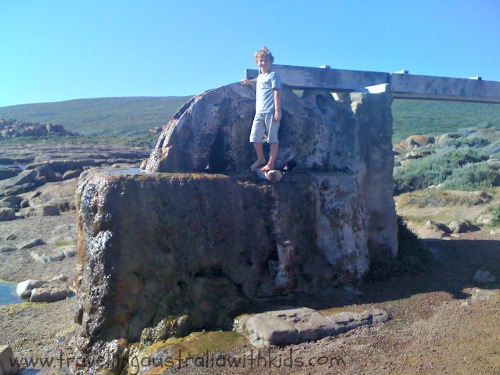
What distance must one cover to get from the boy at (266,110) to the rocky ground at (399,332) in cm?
174

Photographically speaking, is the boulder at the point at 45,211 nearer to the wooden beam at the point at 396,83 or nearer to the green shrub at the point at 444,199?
the green shrub at the point at 444,199

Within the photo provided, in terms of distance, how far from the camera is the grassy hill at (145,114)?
49031 mm

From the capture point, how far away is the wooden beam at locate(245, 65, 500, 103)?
7.69 metres

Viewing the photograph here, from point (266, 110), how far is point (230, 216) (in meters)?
1.28

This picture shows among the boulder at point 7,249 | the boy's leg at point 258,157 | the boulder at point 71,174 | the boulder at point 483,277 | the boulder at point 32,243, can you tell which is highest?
the boy's leg at point 258,157

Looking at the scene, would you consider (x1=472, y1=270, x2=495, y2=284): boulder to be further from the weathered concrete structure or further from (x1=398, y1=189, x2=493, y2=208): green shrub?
(x1=398, y1=189, x2=493, y2=208): green shrub

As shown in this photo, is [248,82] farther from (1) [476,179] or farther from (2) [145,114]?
(2) [145,114]

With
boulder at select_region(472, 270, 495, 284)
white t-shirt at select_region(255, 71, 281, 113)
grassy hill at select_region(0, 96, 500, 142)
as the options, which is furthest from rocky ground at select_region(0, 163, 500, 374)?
grassy hill at select_region(0, 96, 500, 142)

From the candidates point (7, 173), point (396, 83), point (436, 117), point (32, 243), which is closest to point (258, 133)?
point (396, 83)

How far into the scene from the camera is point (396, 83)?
8578 mm

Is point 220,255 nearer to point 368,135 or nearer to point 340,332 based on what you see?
point 340,332

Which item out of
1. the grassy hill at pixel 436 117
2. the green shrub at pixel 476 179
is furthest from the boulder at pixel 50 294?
the grassy hill at pixel 436 117

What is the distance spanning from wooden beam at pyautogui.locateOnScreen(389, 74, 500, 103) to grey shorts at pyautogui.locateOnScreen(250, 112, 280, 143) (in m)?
2.37

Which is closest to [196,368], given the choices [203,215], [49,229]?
[203,215]
